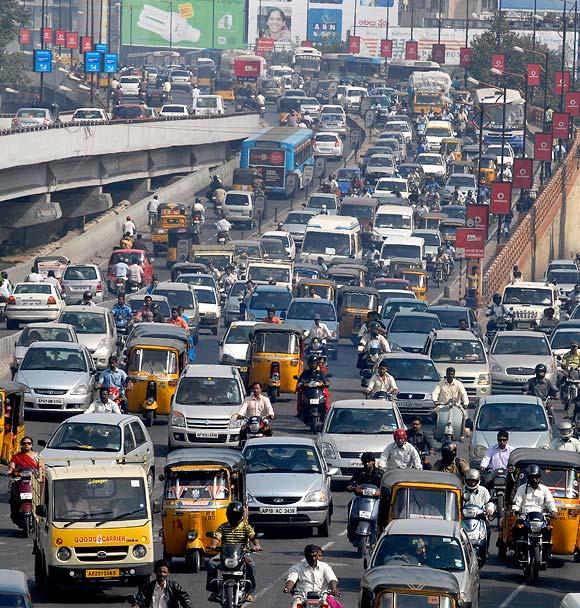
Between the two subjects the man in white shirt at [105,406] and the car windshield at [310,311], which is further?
the car windshield at [310,311]

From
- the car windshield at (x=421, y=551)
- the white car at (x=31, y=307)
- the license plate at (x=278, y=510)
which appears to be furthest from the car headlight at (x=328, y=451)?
the white car at (x=31, y=307)

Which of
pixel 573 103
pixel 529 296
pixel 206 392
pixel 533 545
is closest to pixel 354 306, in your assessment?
pixel 529 296

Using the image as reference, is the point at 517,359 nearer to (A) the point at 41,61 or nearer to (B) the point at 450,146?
(B) the point at 450,146

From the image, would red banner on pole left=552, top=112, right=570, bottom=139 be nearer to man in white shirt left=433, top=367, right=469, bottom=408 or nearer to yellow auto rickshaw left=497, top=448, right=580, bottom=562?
man in white shirt left=433, top=367, right=469, bottom=408

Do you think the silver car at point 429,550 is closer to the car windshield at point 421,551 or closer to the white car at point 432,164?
the car windshield at point 421,551

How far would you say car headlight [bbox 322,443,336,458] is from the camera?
3052cm

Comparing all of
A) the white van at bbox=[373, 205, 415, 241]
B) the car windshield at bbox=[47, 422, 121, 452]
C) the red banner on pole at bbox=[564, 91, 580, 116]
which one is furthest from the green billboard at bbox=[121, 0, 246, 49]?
the car windshield at bbox=[47, 422, 121, 452]

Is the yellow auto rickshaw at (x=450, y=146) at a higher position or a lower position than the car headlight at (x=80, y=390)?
lower

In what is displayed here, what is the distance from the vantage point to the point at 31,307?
164ft

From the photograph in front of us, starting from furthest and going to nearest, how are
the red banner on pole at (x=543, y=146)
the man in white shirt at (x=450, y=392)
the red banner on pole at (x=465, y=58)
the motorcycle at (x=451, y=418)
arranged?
the red banner on pole at (x=465, y=58)
the red banner on pole at (x=543, y=146)
the man in white shirt at (x=450, y=392)
the motorcycle at (x=451, y=418)

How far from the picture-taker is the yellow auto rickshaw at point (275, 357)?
40.6m

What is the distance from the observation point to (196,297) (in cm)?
5178

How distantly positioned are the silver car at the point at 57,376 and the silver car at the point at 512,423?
7846mm

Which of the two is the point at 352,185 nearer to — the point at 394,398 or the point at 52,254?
the point at 52,254
